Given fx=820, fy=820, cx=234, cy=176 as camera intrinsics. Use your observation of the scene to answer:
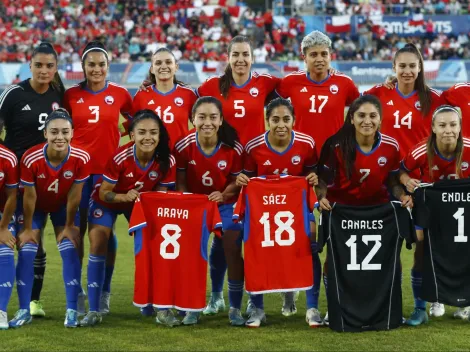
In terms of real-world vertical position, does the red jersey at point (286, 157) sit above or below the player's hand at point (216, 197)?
A: above

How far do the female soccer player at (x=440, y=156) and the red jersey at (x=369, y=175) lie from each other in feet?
0.42

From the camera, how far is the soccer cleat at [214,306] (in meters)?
6.59

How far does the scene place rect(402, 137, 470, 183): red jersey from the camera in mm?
6039

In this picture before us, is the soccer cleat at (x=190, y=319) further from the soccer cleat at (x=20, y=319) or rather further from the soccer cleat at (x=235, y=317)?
the soccer cleat at (x=20, y=319)

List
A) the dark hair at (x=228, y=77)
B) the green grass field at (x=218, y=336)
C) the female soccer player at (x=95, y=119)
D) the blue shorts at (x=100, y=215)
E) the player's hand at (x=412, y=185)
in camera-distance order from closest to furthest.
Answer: the green grass field at (x=218, y=336), the player's hand at (x=412, y=185), the blue shorts at (x=100, y=215), the female soccer player at (x=95, y=119), the dark hair at (x=228, y=77)

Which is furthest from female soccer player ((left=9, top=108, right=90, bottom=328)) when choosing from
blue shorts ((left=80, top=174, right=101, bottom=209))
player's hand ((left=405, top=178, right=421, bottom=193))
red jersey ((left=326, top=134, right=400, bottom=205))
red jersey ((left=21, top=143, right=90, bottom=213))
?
player's hand ((left=405, top=178, right=421, bottom=193))

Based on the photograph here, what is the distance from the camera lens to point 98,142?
6.76 m

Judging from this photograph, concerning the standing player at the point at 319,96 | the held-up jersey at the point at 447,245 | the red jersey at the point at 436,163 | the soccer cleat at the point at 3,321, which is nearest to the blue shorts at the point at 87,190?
the soccer cleat at the point at 3,321

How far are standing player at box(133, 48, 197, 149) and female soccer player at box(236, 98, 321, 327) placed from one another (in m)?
0.82

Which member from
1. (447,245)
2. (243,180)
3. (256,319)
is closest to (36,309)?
(256,319)

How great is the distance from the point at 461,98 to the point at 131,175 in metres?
2.84

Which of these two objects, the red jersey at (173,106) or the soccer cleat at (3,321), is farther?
the red jersey at (173,106)

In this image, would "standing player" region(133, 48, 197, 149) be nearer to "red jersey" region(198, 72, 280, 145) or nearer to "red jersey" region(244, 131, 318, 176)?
"red jersey" region(198, 72, 280, 145)

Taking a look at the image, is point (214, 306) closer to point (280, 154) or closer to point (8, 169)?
point (280, 154)
